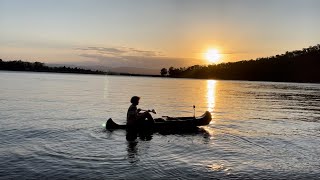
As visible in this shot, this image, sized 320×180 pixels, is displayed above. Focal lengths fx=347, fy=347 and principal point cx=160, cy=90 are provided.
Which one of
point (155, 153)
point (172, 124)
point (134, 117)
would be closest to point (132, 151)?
point (155, 153)

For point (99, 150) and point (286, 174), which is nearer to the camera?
point (286, 174)

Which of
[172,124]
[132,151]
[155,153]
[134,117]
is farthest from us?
[172,124]

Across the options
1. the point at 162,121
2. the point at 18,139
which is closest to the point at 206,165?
the point at 162,121

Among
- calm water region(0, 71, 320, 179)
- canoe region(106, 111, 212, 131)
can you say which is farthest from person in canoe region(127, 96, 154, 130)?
calm water region(0, 71, 320, 179)

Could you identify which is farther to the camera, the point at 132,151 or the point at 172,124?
the point at 172,124

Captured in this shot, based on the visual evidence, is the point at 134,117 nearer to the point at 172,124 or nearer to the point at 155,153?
the point at 172,124

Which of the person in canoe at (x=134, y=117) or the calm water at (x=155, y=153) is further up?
the person in canoe at (x=134, y=117)

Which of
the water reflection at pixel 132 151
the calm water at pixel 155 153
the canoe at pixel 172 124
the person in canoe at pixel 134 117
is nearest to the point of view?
the calm water at pixel 155 153

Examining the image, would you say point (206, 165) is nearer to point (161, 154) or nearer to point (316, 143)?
point (161, 154)

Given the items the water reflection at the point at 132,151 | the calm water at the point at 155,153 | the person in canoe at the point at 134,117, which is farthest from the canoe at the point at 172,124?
the water reflection at the point at 132,151

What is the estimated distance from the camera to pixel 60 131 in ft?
82.1

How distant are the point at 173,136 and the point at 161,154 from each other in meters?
5.56

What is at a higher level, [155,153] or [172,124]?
[172,124]

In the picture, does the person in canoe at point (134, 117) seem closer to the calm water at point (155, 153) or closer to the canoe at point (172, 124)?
the canoe at point (172, 124)
